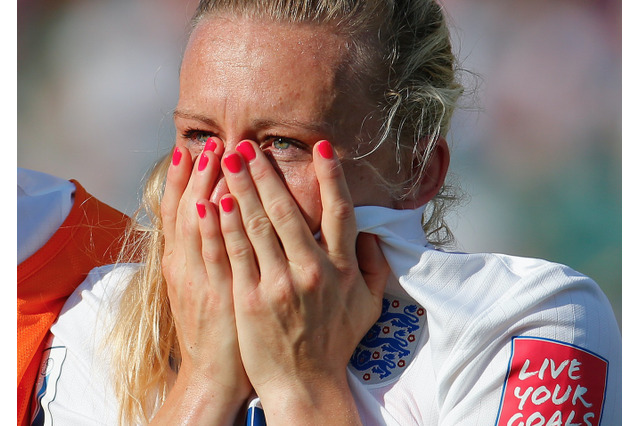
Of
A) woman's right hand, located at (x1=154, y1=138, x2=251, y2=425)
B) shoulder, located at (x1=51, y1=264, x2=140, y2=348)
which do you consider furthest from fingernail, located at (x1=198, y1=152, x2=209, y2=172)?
shoulder, located at (x1=51, y1=264, x2=140, y2=348)

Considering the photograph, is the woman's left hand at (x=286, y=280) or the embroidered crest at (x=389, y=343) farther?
the embroidered crest at (x=389, y=343)

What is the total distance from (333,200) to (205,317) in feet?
1.29

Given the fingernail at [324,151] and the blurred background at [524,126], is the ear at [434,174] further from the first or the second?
the blurred background at [524,126]

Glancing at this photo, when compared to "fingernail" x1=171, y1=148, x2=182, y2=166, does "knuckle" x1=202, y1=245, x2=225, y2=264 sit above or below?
below

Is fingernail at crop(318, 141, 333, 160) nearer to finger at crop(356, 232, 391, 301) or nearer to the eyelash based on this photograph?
the eyelash

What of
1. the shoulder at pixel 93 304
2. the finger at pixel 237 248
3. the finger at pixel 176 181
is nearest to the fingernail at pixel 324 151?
the finger at pixel 237 248

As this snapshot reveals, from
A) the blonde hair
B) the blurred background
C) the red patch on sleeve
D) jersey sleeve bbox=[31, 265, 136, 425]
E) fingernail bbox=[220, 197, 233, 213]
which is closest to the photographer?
the red patch on sleeve

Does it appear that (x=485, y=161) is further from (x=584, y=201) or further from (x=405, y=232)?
(x=405, y=232)

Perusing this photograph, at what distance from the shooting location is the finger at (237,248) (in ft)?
5.12

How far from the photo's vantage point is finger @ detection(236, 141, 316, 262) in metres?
1.55

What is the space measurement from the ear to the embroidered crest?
0.89ft

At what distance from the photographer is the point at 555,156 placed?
18.9 feet

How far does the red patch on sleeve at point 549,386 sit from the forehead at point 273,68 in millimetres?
679

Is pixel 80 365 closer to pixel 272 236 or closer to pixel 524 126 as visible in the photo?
pixel 272 236
